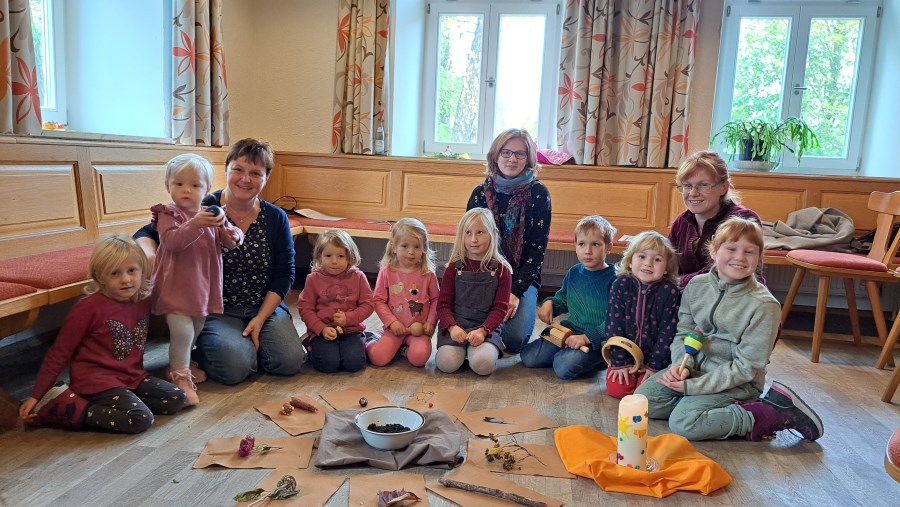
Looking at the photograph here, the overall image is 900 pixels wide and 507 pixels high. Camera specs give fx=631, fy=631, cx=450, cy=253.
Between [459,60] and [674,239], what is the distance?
269 cm

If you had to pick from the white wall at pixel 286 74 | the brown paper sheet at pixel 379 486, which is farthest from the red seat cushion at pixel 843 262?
the white wall at pixel 286 74

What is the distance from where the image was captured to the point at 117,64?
341 centimetres

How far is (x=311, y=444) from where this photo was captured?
1.87m

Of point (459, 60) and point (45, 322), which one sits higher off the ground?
point (459, 60)

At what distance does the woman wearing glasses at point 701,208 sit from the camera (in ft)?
8.09

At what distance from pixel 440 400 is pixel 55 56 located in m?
2.73

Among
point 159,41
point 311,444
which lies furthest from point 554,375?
point 159,41

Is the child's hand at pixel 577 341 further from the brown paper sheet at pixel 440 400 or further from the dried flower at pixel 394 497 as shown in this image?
the dried flower at pixel 394 497

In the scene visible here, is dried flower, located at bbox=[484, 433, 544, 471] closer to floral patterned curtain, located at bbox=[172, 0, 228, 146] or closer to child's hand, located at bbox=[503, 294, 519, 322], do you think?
child's hand, located at bbox=[503, 294, 519, 322]

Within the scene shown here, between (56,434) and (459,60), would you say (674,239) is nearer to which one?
(56,434)

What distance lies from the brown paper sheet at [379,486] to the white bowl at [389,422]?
10cm

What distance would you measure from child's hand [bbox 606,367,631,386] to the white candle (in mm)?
635

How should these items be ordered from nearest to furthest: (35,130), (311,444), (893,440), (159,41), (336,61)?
1. (893,440)
2. (311,444)
3. (35,130)
4. (159,41)
5. (336,61)

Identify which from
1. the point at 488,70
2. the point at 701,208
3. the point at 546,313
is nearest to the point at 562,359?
the point at 546,313
